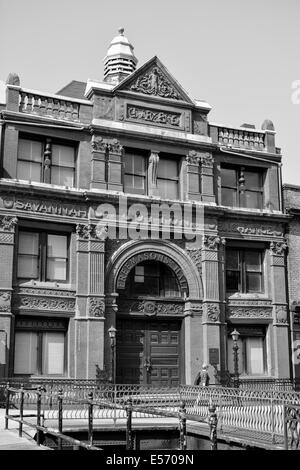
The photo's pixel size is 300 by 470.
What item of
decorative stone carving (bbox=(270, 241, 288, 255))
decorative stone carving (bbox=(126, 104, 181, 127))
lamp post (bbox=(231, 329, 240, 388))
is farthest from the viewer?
decorative stone carving (bbox=(270, 241, 288, 255))

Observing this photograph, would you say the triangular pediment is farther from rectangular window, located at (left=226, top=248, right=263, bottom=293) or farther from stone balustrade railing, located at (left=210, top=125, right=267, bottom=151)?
rectangular window, located at (left=226, top=248, right=263, bottom=293)

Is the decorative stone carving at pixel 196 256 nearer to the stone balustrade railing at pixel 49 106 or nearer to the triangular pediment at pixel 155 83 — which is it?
the triangular pediment at pixel 155 83

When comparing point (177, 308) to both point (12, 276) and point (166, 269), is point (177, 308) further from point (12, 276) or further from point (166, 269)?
point (12, 276)

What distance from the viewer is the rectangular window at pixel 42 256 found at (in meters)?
25.8

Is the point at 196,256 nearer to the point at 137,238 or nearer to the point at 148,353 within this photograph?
the point at 137,238

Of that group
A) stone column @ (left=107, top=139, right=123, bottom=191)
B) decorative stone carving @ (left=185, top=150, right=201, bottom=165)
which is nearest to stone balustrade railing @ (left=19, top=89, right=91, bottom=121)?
stone column @ (left=107, top=139, right=123, bottom=191)

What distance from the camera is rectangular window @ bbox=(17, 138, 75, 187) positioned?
26.5 m

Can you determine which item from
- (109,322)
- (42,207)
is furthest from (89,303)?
(42,207)

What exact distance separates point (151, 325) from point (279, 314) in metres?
6.32

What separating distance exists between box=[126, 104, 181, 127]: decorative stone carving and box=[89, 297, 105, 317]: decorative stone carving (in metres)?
8.33

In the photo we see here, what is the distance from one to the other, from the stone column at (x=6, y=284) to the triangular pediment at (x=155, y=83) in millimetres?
8296

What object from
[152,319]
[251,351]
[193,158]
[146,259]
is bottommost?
[251,351]

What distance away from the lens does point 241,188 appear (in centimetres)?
3056
